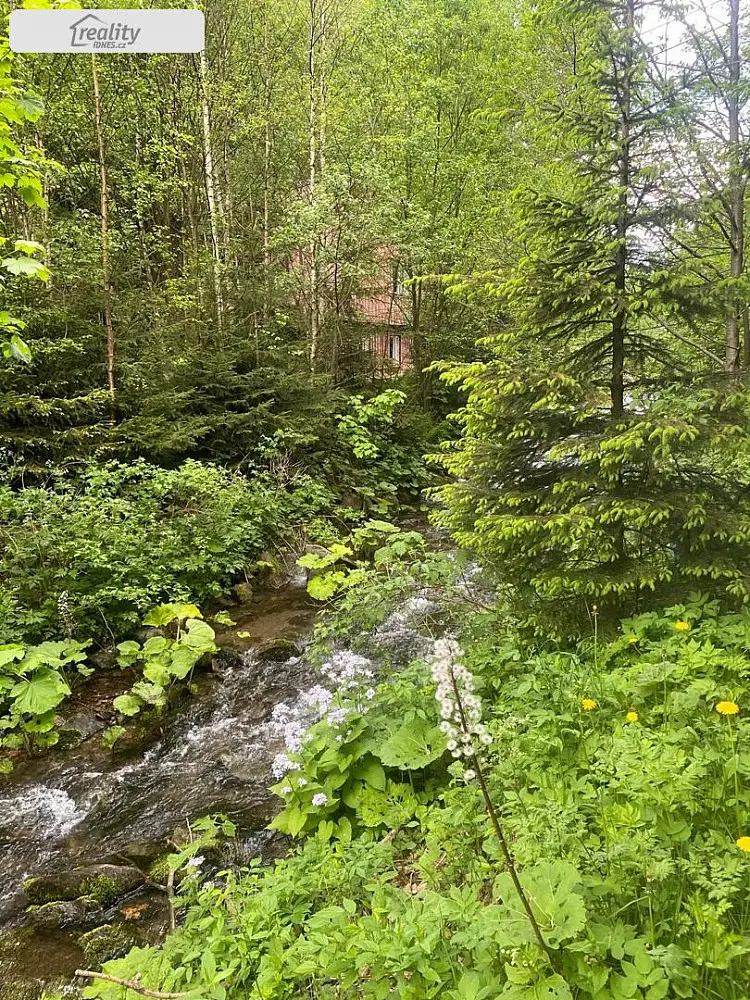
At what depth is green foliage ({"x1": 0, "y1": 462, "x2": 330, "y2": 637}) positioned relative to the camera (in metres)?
6.28

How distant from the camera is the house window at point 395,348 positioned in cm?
1736

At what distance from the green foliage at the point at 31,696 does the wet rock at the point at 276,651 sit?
2005 millimetres

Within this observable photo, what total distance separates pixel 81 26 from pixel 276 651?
23.8 feet

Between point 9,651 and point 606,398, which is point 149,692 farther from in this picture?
point 606,398

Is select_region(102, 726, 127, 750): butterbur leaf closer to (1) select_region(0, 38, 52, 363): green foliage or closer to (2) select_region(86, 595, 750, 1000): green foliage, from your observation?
(2) select_region(86, 595, 750, 1000): green foliage

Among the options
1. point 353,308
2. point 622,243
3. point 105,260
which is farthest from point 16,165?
point 353,308


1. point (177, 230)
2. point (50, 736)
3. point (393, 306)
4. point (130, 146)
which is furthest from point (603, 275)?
point (393, 306)

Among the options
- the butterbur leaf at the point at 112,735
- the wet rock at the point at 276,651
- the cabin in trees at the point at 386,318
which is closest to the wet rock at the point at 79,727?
the butterbur leaf at the point at 112,735

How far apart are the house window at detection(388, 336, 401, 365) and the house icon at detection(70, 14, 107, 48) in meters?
11.0

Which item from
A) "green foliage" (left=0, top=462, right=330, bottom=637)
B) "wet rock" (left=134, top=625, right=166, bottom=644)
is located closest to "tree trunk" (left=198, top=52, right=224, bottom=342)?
"green foliage" (left=0, top=462, right=330, bottom=637)

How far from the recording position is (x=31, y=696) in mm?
4902

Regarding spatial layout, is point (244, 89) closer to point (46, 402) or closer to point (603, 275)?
point (46, 402)

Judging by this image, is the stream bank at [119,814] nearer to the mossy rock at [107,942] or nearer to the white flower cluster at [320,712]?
the mossy rock at [107,942]

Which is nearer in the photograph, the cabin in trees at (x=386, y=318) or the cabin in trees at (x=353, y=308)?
the cabin in trees at (x=353, y=308)
